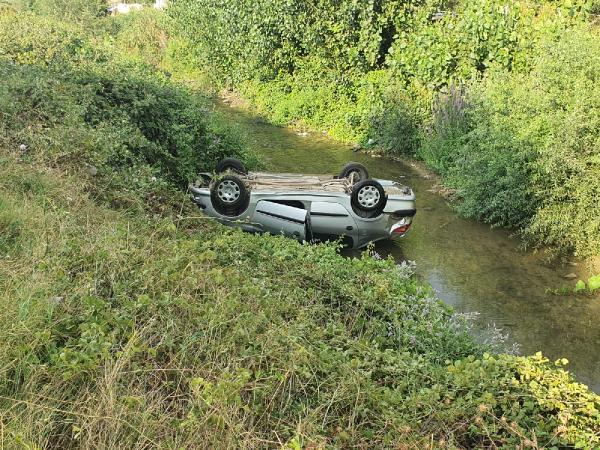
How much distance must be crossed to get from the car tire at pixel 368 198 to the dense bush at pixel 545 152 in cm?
328

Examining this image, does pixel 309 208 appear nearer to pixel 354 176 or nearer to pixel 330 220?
pixel 330 220

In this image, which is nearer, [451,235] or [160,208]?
[160,208]

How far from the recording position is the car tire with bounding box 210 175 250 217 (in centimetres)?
909

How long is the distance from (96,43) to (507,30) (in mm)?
10255

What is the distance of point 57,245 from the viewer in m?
4.77

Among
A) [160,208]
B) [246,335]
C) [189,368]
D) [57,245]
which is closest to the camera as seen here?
[189,368]

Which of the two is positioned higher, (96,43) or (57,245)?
(96,43)

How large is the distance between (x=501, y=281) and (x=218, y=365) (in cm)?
719

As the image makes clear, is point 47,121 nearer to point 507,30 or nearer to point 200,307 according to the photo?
point 200,307

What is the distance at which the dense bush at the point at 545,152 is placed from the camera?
990cm

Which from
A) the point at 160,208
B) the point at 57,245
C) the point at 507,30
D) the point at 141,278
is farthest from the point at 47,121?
the point at 507,30

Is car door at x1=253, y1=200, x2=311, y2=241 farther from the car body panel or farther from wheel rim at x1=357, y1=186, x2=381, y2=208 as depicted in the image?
wheel rim at x1=357, y1=186, x2=381, y2=208

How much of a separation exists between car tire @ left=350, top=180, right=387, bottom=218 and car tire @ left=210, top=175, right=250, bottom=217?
6.12 feet

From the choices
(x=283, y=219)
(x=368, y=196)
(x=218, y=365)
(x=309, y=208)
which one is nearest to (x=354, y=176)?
(x=368, y=196)
